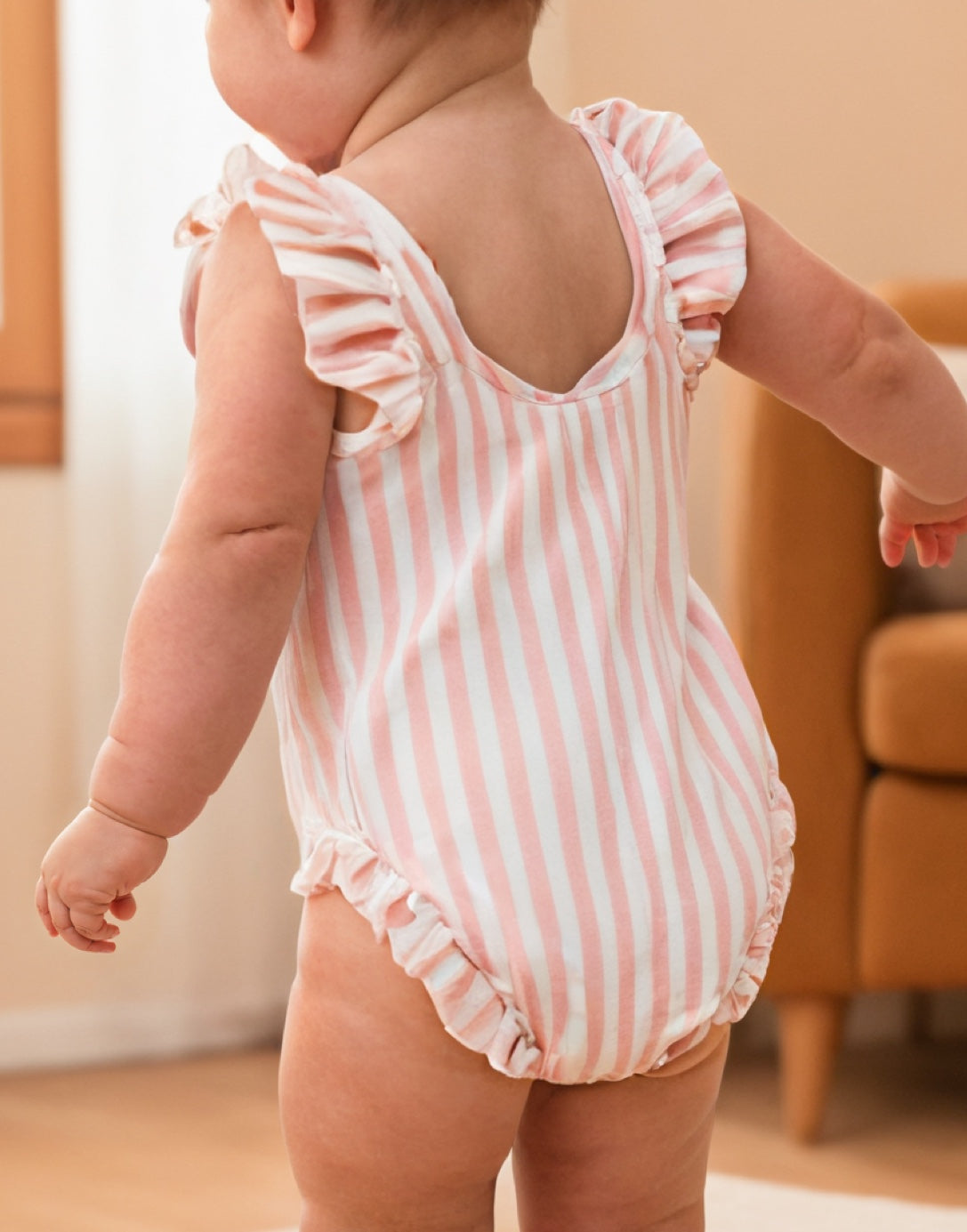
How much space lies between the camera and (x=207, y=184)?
6.18ft

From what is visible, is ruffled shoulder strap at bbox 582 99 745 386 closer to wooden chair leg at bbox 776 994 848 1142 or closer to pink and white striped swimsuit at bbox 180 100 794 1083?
pink and white striped swimsuit at bbox 180 100 794 1083

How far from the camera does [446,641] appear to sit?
67cm

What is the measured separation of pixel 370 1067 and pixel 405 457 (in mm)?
259

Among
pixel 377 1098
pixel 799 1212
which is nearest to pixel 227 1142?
pixel 799 1212

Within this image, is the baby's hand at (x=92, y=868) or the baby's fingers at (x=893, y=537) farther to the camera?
the baby's fingers at (x=893, y=537)

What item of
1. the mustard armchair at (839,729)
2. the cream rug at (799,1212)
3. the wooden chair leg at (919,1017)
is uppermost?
the mustard armchair at (839,729)

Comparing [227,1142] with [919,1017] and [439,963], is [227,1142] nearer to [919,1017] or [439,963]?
[919,1017]

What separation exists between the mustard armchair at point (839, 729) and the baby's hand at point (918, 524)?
628 millimetres

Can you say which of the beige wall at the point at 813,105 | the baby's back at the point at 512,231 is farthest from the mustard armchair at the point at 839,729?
the baby's back at the point at 512,231

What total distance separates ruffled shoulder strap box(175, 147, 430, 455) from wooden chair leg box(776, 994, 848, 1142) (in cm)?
115

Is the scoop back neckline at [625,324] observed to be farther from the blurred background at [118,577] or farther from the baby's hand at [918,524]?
the blurred background at [118,577]

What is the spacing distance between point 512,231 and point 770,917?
13.2 inches

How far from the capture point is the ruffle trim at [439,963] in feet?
2.11

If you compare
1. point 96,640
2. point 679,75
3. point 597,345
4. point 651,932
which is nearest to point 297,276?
point 597,345
